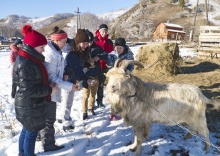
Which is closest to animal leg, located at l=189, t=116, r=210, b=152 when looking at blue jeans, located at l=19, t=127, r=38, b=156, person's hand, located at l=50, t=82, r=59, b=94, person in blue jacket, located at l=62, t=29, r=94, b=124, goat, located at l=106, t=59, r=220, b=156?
goat, located at l=106, t=59, r=220, b=156

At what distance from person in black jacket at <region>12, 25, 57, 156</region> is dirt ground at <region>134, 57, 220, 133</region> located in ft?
13.4

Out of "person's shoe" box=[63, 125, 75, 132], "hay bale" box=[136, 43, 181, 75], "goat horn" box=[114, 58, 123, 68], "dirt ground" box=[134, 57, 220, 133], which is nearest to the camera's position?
"goat horn" box=[114, 58, 123, 68]

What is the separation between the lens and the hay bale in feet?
36.7

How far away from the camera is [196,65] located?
1328cm

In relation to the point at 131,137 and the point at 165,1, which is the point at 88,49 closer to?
the point at 131,137

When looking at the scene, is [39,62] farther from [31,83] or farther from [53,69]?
[53,69]

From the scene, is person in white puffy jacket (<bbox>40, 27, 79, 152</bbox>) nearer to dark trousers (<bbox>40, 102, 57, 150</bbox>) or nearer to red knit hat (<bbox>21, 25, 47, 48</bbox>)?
dark trousers (<bbox>40, 102, 57, 150</bbox>)

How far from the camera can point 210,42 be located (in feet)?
55.8

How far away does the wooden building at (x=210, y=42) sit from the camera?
611 inches

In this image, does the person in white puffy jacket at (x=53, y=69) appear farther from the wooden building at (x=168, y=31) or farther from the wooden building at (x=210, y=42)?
the wooden building at (x=168, y=31)

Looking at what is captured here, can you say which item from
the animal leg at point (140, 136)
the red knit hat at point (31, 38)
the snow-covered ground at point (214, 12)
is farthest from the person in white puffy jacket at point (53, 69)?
the snow-covered ground at point (214, 12)

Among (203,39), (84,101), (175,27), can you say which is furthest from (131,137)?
(175,27)

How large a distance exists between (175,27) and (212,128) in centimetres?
4817

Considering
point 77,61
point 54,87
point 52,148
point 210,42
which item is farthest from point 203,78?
point 54,87
